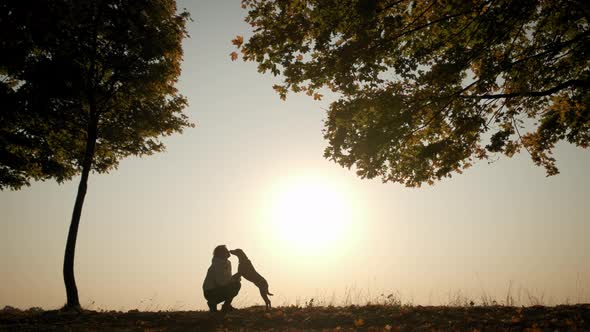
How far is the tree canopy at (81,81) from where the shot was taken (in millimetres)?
10883

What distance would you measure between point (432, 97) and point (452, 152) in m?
1.82

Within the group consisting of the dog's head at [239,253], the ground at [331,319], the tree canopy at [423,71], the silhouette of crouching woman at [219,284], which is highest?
the tree canopy at [423,71]

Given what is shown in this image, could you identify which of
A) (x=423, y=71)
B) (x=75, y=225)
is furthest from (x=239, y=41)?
(x=75, y=225)

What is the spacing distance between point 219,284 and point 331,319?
298cm

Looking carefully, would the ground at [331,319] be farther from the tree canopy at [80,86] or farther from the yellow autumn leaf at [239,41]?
the yellow autumn leaf at [239,41]

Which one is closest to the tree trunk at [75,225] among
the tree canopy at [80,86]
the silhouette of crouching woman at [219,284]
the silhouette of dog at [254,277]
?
the tree canopy at [80,86]

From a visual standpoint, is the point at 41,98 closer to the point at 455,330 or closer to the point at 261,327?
the point at 261,327

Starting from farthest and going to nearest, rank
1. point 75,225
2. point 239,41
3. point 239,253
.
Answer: point 75,225 → point 239,253 → point 239,41

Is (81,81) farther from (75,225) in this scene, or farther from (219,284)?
(219,284)

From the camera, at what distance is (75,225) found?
429 inches

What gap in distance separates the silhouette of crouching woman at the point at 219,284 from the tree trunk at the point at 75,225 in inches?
153

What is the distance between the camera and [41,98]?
11086 millimetres

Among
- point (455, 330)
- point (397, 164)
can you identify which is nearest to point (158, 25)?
point (397, 164)

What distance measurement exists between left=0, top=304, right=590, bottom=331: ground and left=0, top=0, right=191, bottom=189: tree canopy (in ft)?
18.9
